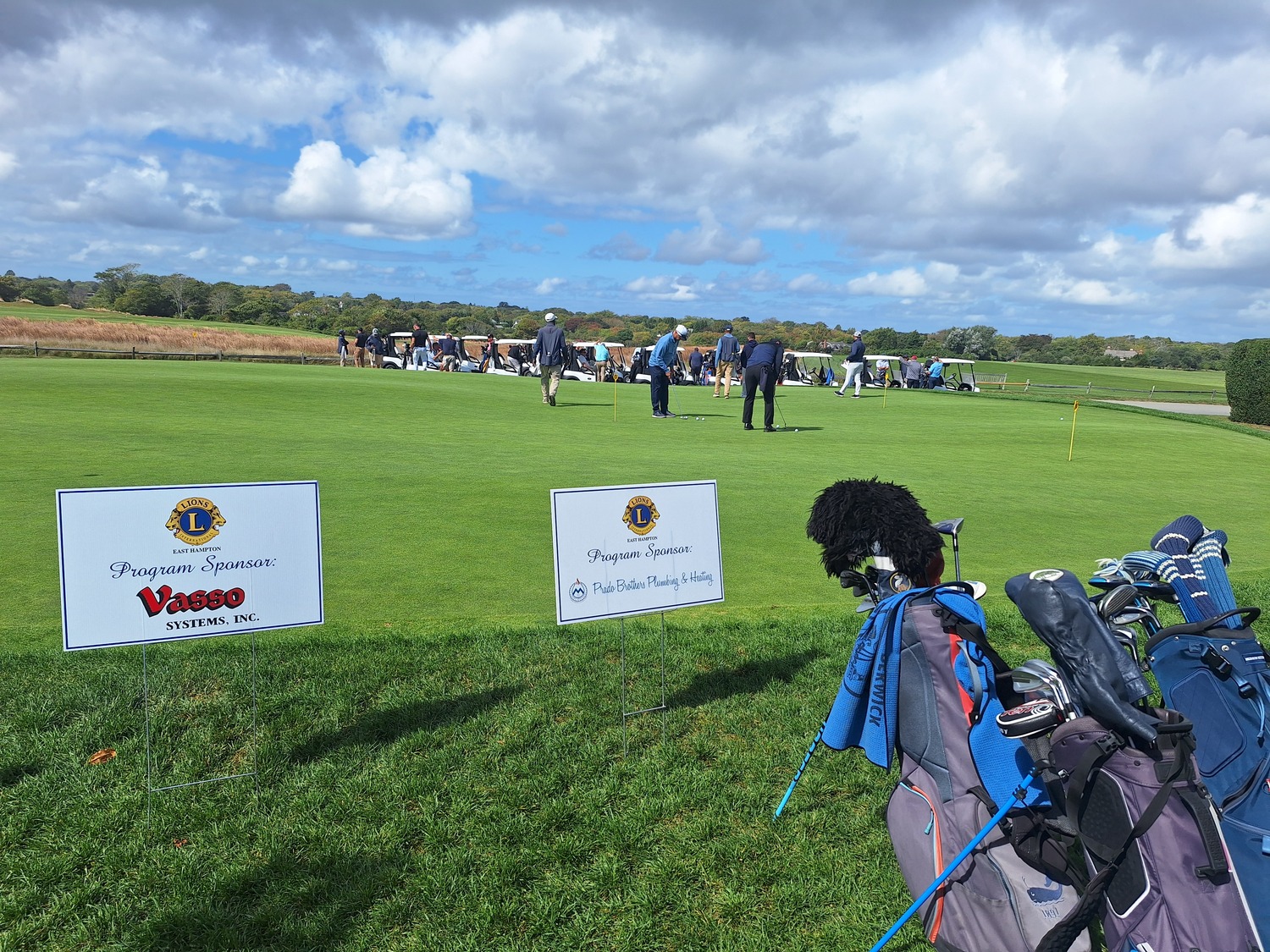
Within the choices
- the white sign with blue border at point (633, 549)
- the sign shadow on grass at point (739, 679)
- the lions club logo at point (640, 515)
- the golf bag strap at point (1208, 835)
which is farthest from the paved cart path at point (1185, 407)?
the golf bag strap at point (1208, 835)

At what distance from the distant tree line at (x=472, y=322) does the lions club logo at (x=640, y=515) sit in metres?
78.7

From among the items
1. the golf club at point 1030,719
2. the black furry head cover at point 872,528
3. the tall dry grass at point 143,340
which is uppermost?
the tall dry grass at point 143,340

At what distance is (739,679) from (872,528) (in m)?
2.67

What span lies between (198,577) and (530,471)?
26.4 ft

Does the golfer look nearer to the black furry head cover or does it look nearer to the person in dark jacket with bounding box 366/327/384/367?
the person in dark jacket with bounding box 366/327/384/367

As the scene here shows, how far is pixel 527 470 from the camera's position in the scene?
1244 centimetres

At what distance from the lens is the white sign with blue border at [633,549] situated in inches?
188

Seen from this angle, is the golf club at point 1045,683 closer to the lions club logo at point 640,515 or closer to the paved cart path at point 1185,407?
the lions club logo at point 640,515

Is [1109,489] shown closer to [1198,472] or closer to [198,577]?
[1198,472]

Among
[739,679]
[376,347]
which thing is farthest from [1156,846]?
[376,347]

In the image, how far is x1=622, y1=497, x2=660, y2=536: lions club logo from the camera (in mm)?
5016

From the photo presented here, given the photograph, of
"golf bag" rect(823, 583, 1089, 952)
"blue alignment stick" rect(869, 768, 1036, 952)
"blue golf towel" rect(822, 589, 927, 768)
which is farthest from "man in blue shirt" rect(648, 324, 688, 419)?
"blue alignment stick" rect(869, 768, 1036, 952)

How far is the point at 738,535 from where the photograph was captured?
902 centimetres

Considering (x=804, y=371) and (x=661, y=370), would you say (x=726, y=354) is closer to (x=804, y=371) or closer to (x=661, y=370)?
(x=661, y=370)
